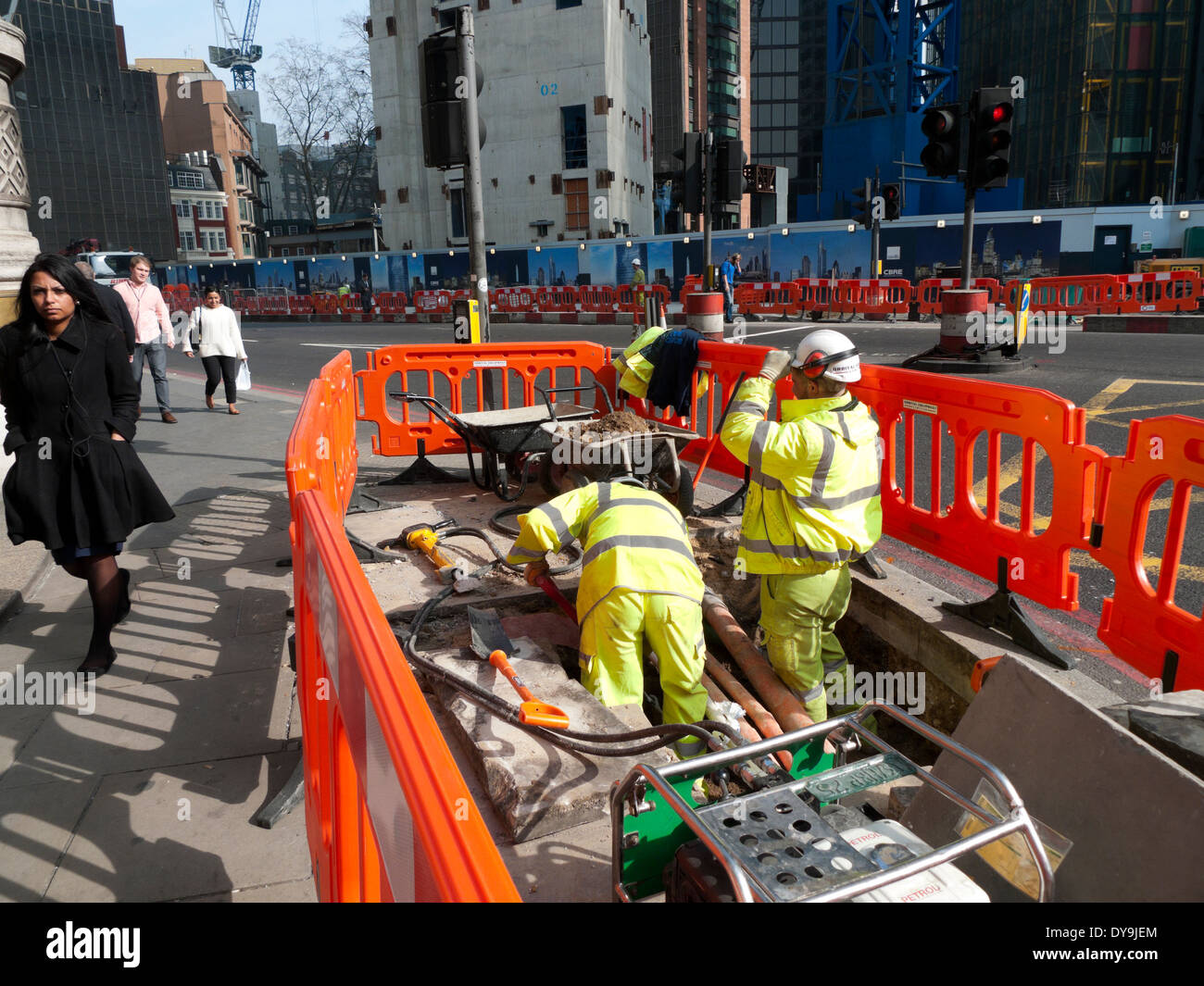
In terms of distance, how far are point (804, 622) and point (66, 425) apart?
3712 millimetres

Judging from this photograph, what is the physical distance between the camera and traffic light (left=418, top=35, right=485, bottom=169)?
27.1ft

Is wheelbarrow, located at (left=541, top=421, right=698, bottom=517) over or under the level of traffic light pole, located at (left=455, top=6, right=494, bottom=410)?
under

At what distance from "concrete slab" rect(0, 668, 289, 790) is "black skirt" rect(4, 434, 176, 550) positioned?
0.74 meters

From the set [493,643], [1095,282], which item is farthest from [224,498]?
[1095,282]

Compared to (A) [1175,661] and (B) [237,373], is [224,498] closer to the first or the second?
(B) [237,373]

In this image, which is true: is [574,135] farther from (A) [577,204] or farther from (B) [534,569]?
(B) [534,569]

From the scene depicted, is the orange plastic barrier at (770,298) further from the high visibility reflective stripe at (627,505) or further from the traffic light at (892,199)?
the high visibility reflective stripe at (627,505)

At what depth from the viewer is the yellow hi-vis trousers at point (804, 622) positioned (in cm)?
448

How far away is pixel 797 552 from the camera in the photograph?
4.34m

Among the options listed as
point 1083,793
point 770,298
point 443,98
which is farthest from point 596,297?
point 1083,793

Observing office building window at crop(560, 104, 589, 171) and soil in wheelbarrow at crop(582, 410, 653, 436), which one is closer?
soil in wheelbarrow at crop(582, 410, 653, 436)

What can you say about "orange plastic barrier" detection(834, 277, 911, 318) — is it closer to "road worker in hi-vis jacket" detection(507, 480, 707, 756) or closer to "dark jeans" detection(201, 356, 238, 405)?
"dark jeans" detection(201, 356, 238, 405)

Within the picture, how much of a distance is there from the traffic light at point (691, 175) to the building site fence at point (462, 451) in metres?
5.42

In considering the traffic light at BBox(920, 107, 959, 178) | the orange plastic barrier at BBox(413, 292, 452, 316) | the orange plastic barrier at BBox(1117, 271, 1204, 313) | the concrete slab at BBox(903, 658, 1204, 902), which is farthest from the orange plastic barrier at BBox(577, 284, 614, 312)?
the concrete slab at BBox(903, 658, 1204, 902)
